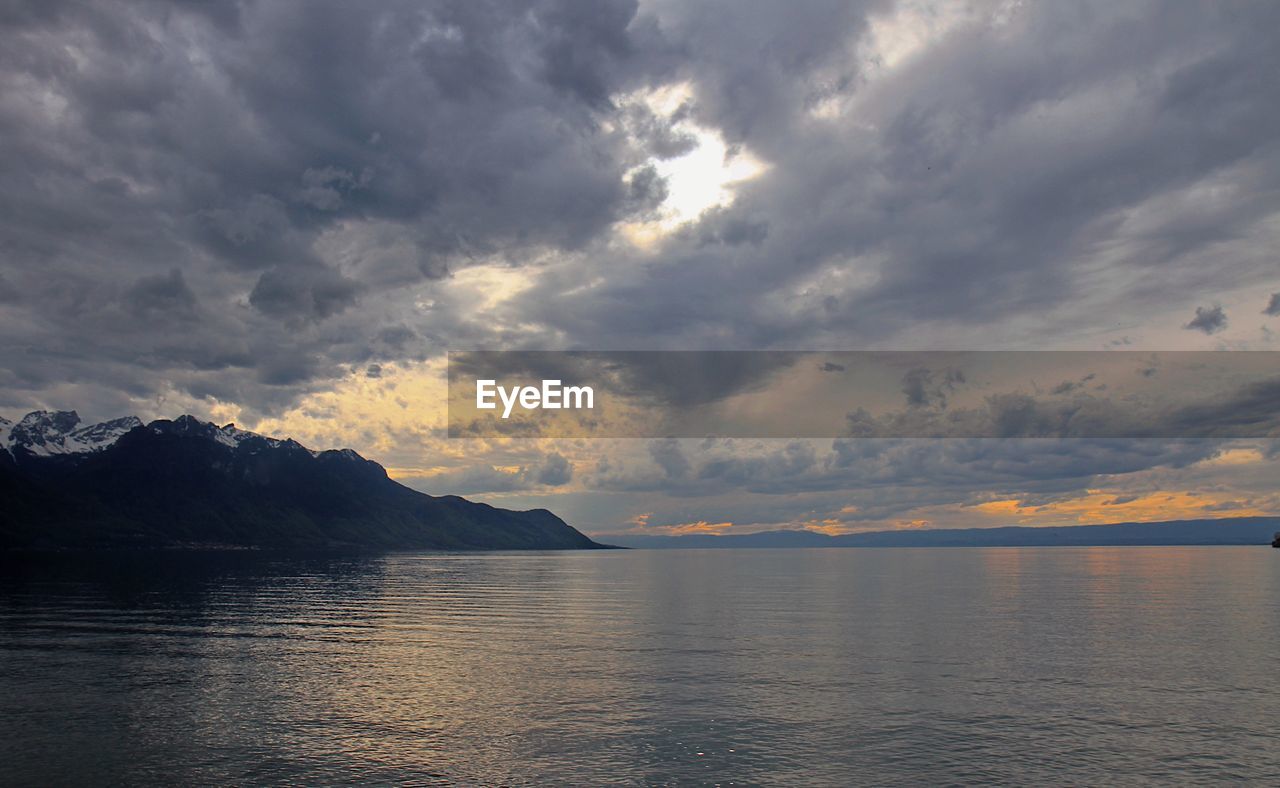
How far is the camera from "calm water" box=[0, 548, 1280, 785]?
37375mm

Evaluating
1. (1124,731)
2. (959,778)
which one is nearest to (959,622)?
(1124,731)

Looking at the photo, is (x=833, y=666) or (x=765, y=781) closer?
(x=765, y=781)

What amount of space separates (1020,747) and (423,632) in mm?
59786

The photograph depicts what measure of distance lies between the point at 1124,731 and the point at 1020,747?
771 cm

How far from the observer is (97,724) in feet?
143

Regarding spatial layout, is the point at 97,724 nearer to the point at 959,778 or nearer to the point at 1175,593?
the point at 959,778

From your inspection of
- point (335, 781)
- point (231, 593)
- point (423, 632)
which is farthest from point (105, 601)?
point (335, 781)

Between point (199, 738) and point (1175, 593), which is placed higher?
point (199, 738)

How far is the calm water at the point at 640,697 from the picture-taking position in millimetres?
37375

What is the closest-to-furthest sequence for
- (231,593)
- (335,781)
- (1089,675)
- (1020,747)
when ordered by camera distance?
(335,781), (1020,747), (1089,675), (231,593)

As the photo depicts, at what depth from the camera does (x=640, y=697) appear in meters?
50.3

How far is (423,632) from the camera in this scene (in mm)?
82500

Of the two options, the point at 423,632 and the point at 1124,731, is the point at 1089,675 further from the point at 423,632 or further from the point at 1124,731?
the point at 423,632

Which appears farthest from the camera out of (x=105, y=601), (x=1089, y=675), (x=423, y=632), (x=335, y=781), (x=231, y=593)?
(x=231, y=593)
